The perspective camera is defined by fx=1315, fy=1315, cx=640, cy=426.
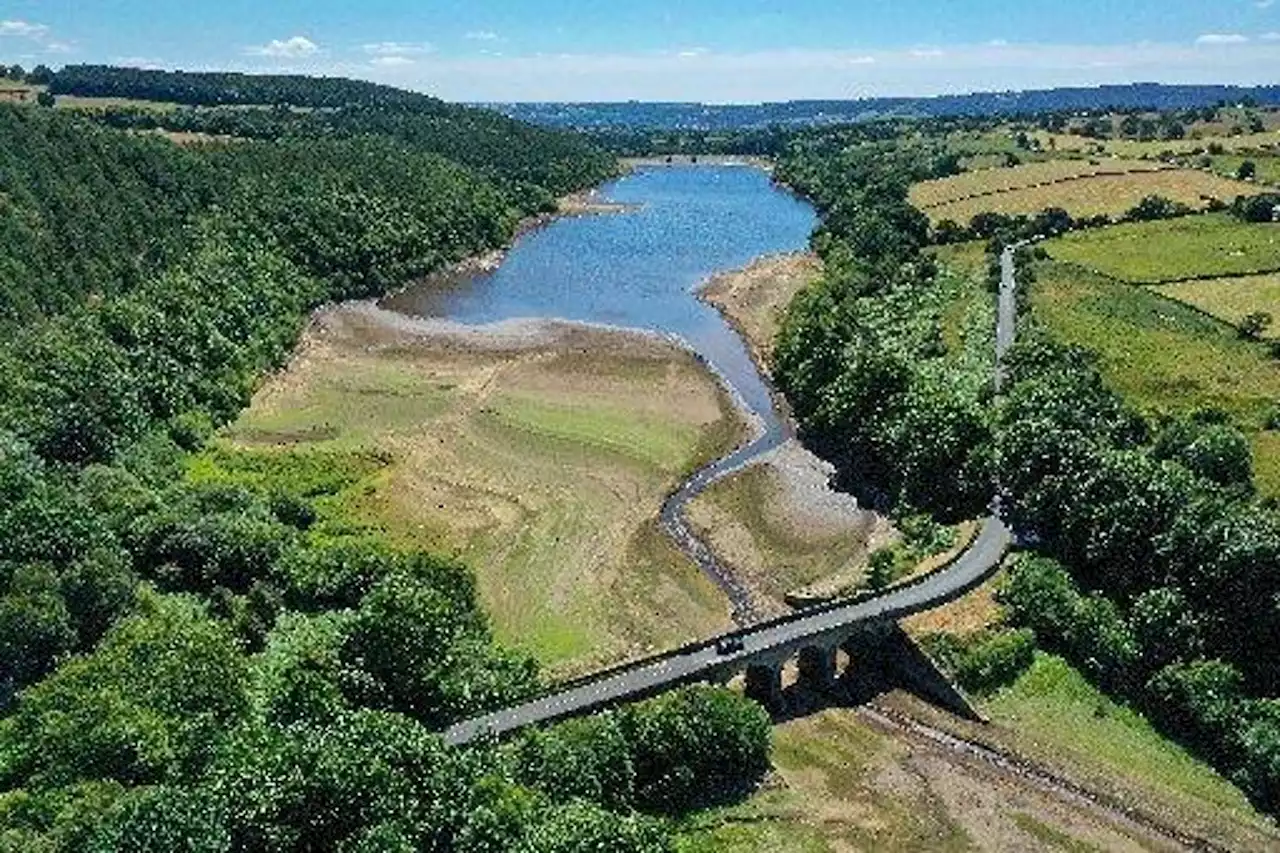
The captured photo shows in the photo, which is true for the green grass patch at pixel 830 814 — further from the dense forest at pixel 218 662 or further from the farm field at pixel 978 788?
the dense forest at pixel 218 662

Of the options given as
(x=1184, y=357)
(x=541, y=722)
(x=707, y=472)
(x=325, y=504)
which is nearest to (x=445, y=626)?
(x=541, y=722)

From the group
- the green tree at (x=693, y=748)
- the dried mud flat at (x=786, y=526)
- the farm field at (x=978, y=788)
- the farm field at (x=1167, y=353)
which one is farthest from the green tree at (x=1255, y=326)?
the green tree at (x=693, y=748)

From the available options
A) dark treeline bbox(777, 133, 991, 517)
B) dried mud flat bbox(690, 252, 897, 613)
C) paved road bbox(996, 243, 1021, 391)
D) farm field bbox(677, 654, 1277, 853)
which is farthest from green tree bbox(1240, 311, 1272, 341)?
farm field bbox(677, 654, 1277, 853)

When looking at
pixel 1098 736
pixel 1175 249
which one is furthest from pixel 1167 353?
pixel 1098 736

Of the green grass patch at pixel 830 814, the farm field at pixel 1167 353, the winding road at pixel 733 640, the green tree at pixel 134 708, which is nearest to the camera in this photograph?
the green tree at pixel 134 708

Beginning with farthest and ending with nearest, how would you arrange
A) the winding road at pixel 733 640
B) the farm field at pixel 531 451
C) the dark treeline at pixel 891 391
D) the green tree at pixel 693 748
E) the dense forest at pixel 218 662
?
the dark treeline at pixel 891 391 < the farm field at pixel 531 451 < the winding road at pixel 733 640 < the green tree at pixel 693 748 < the dense forest at pixel 218 662

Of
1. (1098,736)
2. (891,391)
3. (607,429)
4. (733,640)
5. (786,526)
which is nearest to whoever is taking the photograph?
(1098,736)

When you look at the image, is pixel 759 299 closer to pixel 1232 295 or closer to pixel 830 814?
pixel 1232 295
